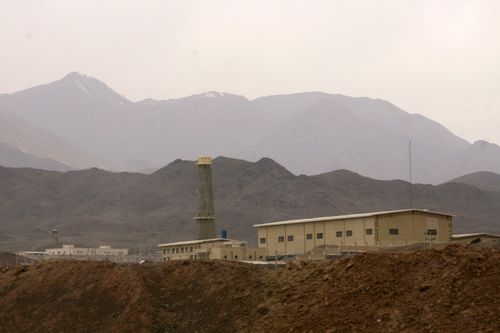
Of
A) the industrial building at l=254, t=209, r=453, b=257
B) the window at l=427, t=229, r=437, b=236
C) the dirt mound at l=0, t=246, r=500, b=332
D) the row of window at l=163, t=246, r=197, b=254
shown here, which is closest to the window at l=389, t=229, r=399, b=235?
the industrial building at l=254, t=209, r=453, b=257

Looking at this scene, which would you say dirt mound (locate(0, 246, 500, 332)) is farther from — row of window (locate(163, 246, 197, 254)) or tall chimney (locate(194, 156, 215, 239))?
tall chimney (locate(194, 156, 215, 239))

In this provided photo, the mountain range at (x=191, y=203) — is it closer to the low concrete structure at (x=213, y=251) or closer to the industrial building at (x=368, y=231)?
the low concrete structure at (x=213, y=251)

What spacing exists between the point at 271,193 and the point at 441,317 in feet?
497

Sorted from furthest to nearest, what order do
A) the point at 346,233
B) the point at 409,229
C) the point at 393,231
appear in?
the point at 346,233 → the point at 409,229 → the point at 393,231

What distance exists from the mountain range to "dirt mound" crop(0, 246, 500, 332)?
→ 337ft

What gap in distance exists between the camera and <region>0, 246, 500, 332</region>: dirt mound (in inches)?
1140

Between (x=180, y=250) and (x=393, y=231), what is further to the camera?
(x=180, y=250)

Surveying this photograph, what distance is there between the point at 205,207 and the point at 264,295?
57.7m

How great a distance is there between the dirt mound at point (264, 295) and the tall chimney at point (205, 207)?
47.1 metres

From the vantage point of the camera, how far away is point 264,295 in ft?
119

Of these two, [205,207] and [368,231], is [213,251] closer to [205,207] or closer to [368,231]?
[368,231]

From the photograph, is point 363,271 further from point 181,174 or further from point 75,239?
point 181,174

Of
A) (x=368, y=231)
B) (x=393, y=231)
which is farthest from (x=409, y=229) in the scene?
(x=368, y=231)

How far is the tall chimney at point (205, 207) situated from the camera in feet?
307
